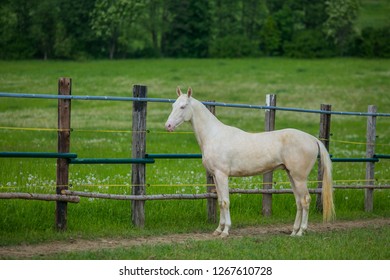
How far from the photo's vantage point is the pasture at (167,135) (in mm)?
10789

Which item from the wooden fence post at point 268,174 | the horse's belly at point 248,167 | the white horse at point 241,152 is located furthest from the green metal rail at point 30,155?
the wooden fence post at point 268,174

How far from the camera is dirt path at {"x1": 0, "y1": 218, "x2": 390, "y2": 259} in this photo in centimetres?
897

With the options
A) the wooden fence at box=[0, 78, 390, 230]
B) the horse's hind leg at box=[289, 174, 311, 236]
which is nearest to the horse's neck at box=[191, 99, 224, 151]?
the wooden fence at box=[0, 78, 390, 230]

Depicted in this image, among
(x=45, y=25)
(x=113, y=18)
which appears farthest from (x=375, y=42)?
(x=45, y=25)

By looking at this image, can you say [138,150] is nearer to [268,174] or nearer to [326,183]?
[268,174]

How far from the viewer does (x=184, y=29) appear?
184 feet

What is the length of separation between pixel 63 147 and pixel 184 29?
46729 millimetres

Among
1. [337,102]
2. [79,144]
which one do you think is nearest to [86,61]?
[337,102]

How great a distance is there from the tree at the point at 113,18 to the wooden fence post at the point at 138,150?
37492 millimetres

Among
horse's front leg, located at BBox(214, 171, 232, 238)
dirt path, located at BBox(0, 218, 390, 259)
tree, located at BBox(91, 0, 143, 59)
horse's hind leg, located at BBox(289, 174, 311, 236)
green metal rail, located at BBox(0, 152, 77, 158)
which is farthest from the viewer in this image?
tree, located at BBox(91, 0, 143, 59)

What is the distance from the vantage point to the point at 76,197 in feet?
33.7

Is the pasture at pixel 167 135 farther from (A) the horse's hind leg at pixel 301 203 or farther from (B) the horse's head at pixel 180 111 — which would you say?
(B) the horse's head at pixel 180 111

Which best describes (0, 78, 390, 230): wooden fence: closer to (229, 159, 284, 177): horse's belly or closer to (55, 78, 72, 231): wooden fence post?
(55, 78, 72, 231): wooden fence post
